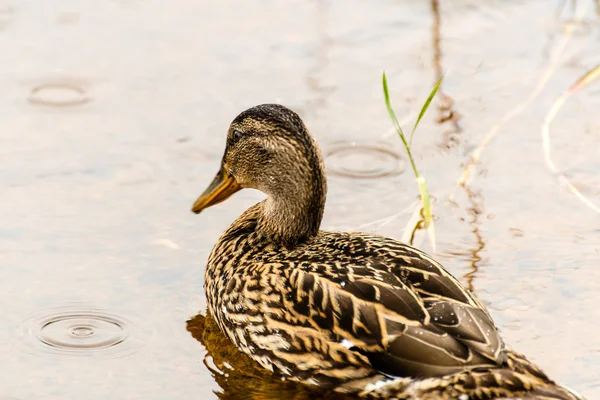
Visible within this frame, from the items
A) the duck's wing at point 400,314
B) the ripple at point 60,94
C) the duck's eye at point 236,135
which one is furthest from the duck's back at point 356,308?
the ripple at point 60,94

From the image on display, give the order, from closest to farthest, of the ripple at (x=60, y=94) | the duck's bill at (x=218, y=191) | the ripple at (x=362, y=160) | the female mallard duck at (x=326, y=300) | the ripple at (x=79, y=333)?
1. the female mallard duck at (x=326, y=300)
2. the ripple at (x=79, y=333)
3. the duck's bill at (x=218, y=191)
4. the ripple at (x=362, y=160)
5. the ripple at (x=60, y=94)

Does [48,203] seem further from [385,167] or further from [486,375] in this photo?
[486,375]

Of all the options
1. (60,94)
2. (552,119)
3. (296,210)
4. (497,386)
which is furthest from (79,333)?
(552,119)

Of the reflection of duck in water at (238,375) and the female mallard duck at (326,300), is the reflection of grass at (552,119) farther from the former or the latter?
the reflection of duck in water at (238,375)

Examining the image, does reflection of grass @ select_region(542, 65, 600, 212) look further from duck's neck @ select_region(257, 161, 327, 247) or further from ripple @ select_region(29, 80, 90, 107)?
ripple @ select_region(29, 80, 90, 107)

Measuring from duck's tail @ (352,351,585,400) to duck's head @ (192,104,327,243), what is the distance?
4.76 ft

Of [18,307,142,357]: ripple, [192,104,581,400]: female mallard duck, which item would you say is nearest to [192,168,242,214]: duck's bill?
[192,104,581,400]: female mallard duck

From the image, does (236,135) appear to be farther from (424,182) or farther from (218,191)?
(424,182)

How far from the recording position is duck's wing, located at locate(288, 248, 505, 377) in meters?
5.95

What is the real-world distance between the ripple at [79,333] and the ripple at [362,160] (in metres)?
2.19

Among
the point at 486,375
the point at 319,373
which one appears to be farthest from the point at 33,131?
the point at 486,375

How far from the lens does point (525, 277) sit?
748 cm

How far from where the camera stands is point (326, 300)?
6355mm

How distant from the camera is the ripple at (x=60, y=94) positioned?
9.11 metres
